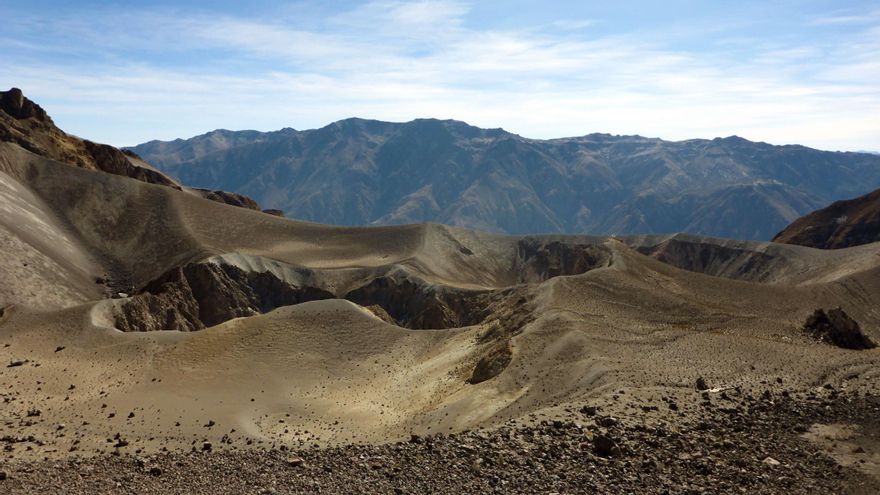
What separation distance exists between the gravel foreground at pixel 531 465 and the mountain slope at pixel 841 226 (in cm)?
12294

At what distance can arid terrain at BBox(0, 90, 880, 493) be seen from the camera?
2414 cm

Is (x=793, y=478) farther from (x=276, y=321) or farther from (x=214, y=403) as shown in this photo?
(x=276, y=321)

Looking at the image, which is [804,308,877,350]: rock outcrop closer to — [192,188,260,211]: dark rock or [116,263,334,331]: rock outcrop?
[116,263,334,331]: rock outcrop

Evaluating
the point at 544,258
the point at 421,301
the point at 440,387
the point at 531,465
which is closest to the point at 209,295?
the point at 421,301

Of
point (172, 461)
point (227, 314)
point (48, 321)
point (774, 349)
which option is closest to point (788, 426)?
point (774, 349)

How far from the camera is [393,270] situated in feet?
297

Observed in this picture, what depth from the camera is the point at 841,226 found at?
141 m

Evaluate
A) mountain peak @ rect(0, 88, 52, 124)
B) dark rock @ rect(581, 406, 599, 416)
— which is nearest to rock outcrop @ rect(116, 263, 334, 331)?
dark rock @ rect(581, 406, 599, 416)

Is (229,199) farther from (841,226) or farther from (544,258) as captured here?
(841,226)

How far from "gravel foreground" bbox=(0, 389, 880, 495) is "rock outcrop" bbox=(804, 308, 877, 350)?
17711 mm

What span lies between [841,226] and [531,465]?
13949cm

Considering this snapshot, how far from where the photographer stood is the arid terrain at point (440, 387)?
24.1 meters

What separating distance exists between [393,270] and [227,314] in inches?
822

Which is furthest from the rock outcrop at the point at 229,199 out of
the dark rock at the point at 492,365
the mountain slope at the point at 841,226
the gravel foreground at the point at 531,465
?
the gravel foreground at the point at 531,465
